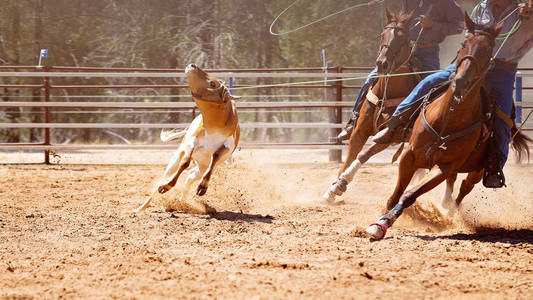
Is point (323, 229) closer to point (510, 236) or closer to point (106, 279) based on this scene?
point (510, 236)

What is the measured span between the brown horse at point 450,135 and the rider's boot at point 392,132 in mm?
444

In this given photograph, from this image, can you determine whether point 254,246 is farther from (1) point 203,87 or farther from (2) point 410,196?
(1) point 203,87

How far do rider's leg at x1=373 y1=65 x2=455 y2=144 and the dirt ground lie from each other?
0.67 m

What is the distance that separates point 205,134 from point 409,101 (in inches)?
70.3

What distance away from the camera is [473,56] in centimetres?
445

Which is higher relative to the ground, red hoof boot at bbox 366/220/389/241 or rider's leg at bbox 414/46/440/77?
rider's leg at bbox 414/46/440/77

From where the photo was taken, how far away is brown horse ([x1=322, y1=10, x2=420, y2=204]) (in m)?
6.09

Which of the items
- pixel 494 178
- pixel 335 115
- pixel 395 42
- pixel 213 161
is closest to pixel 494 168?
pixel 494 178

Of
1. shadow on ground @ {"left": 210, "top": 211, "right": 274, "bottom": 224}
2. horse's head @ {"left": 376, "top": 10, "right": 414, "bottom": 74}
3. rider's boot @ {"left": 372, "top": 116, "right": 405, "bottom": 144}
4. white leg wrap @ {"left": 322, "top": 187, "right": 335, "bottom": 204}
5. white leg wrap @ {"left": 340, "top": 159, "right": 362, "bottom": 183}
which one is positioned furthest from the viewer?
white leg wrap @ {"left": 322, "top": 187, "right": 335, "bottom": 204}

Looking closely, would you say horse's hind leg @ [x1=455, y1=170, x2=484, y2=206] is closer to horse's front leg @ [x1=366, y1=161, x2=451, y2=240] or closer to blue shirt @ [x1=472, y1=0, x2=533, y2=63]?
horse's front leg @ [x1=366, y1=161, x2=451, y2=240]

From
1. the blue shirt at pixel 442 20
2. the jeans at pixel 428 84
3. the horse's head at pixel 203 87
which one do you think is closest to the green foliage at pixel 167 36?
the blue shirt at pixel 442 20

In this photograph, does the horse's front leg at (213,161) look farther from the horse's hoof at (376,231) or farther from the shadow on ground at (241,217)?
the horse's hoof at (376,231)

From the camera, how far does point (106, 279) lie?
3.60 meters

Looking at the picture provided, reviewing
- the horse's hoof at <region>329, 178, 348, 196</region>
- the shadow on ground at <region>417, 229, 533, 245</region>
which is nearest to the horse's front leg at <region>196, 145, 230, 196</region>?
the horse's hoof at <region>329, 178, 348, 196</region>
